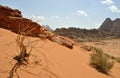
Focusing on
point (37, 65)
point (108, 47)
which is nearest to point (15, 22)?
point (37, 65)

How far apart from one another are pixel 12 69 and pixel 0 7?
17.6 ft

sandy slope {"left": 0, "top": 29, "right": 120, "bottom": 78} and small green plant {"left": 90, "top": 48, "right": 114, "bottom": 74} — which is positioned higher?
sandy slope {"left": 0, "top": 29, "right": 120, "bottom": 78}

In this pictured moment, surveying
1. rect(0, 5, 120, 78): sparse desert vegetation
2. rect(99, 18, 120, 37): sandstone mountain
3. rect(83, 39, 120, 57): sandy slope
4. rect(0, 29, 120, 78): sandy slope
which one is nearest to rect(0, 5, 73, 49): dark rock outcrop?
rect(0, 5, 120, 78): sparse desert vegetation

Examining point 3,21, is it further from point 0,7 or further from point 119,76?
point 119,76

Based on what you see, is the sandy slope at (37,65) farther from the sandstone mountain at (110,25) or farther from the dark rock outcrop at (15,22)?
the sandstone mountain at (110,25)

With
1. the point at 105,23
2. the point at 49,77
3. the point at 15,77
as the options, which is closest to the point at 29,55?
the point at 49,77

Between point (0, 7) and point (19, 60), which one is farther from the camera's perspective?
point (0, 7)

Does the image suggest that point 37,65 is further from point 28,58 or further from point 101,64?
point 101,64

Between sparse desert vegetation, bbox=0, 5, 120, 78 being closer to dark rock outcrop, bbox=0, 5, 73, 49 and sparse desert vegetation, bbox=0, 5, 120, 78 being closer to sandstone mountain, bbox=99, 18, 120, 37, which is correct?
dark rock outcrop, bbox=0, 5, 73, 49

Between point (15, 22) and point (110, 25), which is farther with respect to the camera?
point (110, 25)

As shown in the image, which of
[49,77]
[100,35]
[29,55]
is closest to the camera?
Answer: [49,77]

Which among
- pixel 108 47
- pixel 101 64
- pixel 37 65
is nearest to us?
pixel 37 65

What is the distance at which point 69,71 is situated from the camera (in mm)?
8617

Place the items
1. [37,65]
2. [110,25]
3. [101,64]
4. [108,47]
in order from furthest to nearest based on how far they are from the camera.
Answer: [110,25] → [108,47] → [101,64] → [37,65]
